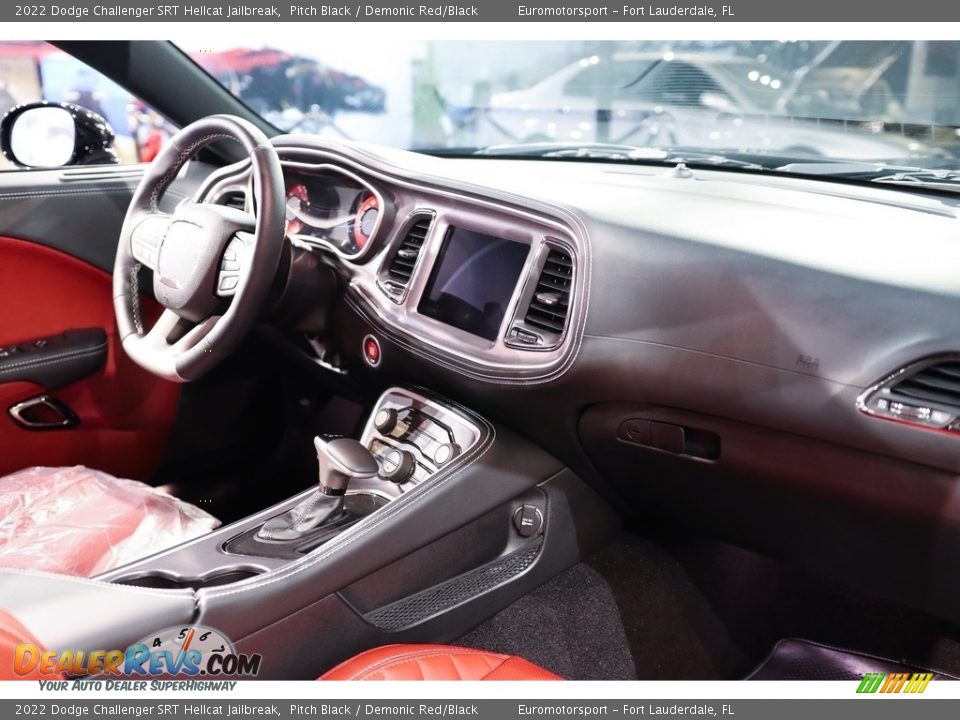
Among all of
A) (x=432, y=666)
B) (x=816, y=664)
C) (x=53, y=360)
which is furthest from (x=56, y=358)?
(x=816, y=664)

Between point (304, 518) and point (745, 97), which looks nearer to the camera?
point (304, 518)

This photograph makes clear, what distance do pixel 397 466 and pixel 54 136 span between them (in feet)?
4.94

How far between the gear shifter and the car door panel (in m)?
0.86

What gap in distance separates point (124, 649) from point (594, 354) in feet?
2.66

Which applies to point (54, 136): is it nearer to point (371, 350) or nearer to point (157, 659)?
point (371, 350)

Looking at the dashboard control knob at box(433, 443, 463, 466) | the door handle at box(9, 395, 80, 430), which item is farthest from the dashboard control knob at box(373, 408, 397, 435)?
the door handle at box(9, 395, 80, 430)

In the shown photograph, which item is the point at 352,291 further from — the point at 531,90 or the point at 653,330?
the point at 531,90

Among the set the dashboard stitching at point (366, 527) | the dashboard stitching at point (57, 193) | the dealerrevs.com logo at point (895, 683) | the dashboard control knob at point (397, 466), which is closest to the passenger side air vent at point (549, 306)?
the dashboard stitching at point (366, 527)

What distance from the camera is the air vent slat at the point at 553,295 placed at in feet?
4.53

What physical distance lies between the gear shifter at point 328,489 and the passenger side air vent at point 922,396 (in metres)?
0.84

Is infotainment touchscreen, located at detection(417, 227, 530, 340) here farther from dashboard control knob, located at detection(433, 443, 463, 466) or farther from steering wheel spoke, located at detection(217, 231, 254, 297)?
steering wheel spoke, located at detection(217, 231, 254, 297)

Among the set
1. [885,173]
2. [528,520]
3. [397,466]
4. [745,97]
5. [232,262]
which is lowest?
[528,520]

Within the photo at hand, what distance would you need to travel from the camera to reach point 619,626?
5.40 ft
